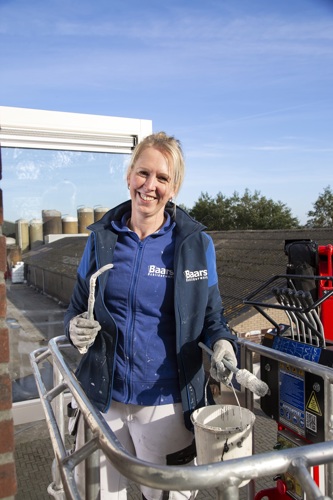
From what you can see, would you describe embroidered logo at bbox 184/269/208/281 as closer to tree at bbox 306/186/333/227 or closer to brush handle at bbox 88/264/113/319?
brush handle at bbox 88/264/113/319

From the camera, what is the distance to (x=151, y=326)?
1937 millimetres

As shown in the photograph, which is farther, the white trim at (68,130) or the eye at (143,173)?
the white trim at (68,130)

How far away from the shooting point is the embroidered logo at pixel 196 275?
75.8 inches

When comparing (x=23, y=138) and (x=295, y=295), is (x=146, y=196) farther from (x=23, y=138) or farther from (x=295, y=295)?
(x=23, y=138)

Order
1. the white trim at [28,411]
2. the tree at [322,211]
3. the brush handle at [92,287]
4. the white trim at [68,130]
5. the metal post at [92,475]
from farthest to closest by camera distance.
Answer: the tree at [322,211]
the white trim at [28,411]
the white trim at [68,130]
the brush handle at [92,287]
the metal post at [92,475]

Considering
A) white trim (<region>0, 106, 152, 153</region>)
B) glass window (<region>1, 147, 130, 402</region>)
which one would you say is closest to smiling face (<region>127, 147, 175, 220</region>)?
white trim (<region>0, 106, 152, 153</region>)

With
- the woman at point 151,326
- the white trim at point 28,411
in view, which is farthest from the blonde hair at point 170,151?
the white trim at point 28,411

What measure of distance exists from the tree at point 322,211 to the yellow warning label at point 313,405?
5020cm

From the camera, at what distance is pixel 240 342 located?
223 cm

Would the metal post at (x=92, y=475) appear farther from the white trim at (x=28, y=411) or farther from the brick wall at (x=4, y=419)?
the white trim at (x=28, y=411)

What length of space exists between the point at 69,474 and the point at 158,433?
62 centimetres

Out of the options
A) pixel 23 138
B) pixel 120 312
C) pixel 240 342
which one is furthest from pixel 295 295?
pixel 23 138

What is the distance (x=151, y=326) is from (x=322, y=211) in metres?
52.0

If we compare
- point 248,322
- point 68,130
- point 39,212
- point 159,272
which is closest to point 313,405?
point 159,272
